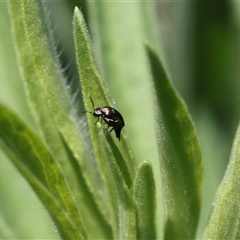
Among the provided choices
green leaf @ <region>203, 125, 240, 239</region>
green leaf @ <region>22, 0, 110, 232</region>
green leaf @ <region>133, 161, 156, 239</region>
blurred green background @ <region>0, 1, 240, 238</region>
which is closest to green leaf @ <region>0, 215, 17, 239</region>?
blurred green background @ <region>0, 1, 240, 238</region>

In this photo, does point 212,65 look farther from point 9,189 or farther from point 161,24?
point 9,189

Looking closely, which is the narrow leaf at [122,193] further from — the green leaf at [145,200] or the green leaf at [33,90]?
the green leaf at [33,90]

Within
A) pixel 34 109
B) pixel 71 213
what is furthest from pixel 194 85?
pixel 71 213

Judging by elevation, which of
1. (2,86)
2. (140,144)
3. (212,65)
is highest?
(2,86)

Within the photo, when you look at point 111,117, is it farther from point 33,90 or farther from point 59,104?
point 33,90

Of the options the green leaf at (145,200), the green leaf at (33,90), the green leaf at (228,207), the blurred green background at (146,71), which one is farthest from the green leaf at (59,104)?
the green leaf at (228,207)

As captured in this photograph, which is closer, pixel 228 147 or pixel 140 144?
pixel 140 144

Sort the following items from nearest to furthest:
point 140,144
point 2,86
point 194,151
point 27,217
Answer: point 194,151 → point 27,217 → point 2,86 → point 140,144
